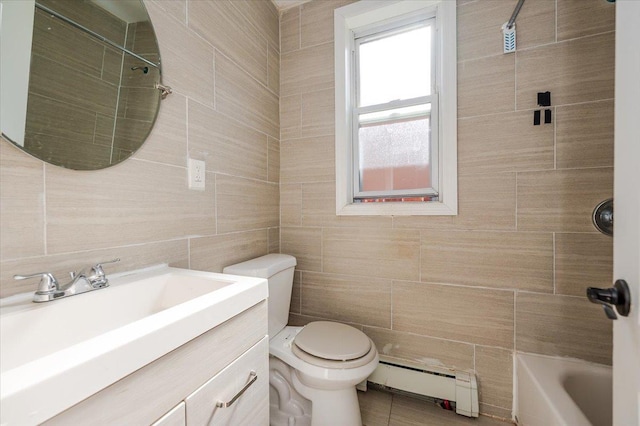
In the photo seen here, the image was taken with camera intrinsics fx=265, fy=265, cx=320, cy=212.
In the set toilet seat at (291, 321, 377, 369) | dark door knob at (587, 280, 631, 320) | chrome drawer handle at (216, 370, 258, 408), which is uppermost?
dark door knob at (587, 280, 631, 320)

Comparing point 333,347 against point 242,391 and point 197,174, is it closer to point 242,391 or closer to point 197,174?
point 242,391

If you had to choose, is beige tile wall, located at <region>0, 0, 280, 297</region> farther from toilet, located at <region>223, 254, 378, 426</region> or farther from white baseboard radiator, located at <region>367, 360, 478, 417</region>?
white baseboard radiator, located at <region>367, 360, 478, 417</region>

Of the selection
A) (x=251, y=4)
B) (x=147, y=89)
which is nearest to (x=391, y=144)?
(x=251, y=4)

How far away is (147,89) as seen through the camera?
3.25 ft

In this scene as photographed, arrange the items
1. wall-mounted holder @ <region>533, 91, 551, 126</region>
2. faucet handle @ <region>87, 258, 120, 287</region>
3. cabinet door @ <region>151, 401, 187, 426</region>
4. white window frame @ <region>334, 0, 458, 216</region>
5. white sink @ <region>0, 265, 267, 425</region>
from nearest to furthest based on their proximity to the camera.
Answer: white sink @ <region>0, 265, 267, 425</region>
cabinet door @ <region>151, 401, 187, 426</region>
faucet handle @ <region>87, 258, 120, 287</region>
wall-mounted holder @ <region>533, 91, 551, 126</region>
white window frame @ <region>334, 0, 458, 216</region>

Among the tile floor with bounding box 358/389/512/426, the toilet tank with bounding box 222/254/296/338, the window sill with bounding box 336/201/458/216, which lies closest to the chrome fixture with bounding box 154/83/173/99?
the toilet tank with bounding box 222/254/296/338

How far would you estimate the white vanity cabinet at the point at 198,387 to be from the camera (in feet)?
1.47

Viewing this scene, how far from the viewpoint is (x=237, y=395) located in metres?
0.74

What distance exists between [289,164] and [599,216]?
1554mm

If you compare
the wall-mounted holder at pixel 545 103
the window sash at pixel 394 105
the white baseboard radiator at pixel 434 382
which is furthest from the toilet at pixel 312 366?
the wall-mounted holder at pixel 545 103

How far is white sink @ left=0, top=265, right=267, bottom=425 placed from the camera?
14.4 inches

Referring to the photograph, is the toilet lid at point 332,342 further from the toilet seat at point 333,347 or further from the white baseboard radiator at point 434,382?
the white baseboard radiator at point 434,382

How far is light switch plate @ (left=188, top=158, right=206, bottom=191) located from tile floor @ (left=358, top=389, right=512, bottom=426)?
1.42 m

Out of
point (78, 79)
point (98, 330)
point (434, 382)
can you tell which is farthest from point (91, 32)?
point (434, 382)
